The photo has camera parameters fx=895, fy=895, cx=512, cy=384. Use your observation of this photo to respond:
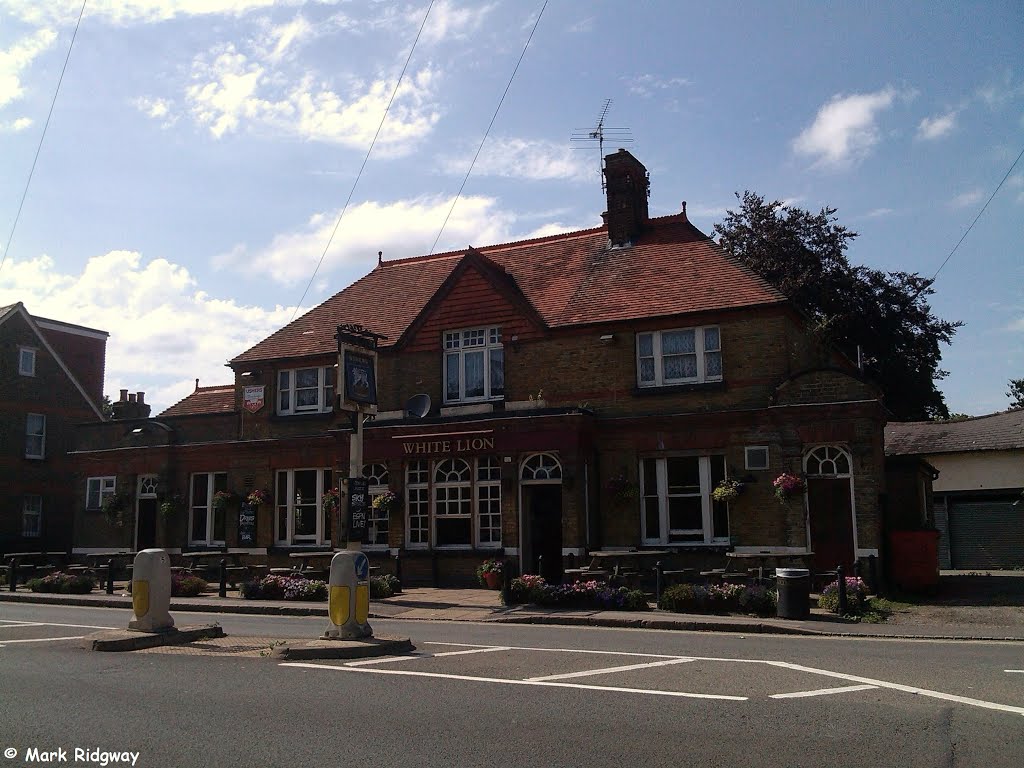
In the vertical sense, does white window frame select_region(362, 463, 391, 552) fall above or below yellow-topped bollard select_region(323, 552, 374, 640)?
above

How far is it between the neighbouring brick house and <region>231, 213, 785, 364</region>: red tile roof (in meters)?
15.0

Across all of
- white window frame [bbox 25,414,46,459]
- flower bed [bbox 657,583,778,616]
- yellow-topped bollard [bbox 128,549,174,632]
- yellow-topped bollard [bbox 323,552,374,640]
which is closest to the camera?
yellow-topped bollard [bbox 323,552,374,640]

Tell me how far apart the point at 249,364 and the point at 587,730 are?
21687 mm

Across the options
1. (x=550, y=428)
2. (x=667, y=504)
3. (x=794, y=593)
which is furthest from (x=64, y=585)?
(x=794, y=593)

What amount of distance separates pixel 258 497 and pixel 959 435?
2441 cm

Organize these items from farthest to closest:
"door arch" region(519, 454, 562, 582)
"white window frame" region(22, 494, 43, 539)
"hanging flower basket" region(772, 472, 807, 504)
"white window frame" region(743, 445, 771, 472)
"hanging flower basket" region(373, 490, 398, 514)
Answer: "white window frame" region(22, 494, 43, 539)
"hanging flower basket" region(373, 490, 398, 514)
"door arch" region(519, 454, 562, 582)
"white window frame" region(743, 445, 771, 472)
"hanging flower basket" region(772, 472, 807, 504)

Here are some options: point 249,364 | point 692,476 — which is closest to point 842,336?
point 692,476

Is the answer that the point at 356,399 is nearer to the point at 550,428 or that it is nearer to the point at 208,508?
the point at 550,428

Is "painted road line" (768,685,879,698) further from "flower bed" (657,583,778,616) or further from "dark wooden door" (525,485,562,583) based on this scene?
"dark wooden door" (525,485,562,583)

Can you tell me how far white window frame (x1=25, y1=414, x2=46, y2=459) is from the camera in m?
36.3

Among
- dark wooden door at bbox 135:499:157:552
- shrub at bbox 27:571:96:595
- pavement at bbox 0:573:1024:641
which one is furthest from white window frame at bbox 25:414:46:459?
pavement at bbox 0:573:1024:641

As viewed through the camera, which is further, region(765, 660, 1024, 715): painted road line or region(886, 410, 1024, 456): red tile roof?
region(886, 410, 1024, 456): red tile roof

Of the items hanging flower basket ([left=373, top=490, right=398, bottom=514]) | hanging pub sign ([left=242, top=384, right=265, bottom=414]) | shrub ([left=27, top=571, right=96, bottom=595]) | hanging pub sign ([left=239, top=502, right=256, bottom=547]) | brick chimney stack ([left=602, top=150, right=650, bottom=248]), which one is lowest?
shrub ([left=27, top=571, right=96, bottom=595])

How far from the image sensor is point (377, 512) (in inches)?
931
